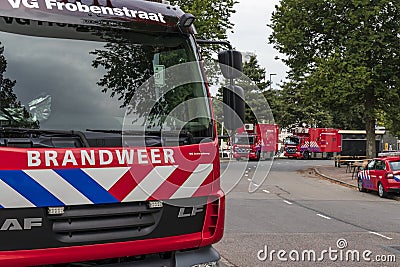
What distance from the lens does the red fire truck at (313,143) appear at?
55031mm

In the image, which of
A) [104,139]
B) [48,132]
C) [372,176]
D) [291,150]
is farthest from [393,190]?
[291,150]

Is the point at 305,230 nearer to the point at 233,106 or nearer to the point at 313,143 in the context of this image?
the point at 233,106

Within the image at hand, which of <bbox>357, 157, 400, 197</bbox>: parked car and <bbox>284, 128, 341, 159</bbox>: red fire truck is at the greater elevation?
<bbox>284, 128, 341, 159</bbox>: red fire truck

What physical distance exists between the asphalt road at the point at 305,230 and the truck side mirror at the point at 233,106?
752 millimetres

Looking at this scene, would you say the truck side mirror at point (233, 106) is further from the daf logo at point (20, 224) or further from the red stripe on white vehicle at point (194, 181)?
the daf logo at point (20, 224)

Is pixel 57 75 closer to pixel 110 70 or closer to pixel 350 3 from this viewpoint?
pixel 110 70

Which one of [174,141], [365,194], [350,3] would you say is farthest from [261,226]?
[350,3]

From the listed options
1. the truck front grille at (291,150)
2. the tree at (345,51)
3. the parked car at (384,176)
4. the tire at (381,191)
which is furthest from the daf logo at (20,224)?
the truck front grille at (291,150)

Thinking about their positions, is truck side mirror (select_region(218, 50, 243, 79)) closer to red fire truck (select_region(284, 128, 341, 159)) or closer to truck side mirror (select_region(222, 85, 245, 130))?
truck side mirror (select_region(222, 85, 245, 130))

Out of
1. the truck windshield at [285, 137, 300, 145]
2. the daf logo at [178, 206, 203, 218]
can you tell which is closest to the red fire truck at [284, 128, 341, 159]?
the truck windshield at [285, 137, 300, 145]

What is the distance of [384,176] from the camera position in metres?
19.9

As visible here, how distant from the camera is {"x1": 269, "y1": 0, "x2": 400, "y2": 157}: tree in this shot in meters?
31.1

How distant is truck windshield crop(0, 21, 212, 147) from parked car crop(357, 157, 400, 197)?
1577 cm

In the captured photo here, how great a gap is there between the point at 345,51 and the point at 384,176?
13.8m
